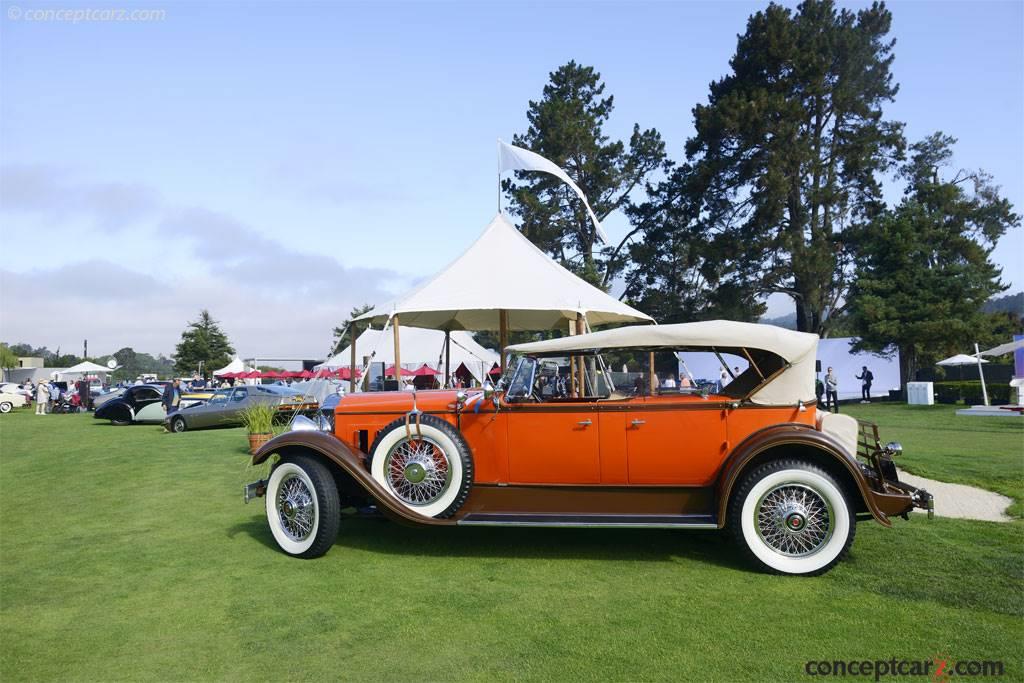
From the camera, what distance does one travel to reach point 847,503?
5199 millimetres

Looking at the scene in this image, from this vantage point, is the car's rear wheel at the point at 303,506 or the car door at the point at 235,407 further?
the car door at the point at 235,407

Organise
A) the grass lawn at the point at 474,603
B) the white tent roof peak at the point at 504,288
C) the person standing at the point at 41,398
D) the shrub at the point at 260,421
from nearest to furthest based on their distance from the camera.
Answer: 1. the grass lawn at the point at 474,603
2. the white tent roof peak at the point at 504,288
3. the shrub at the point at 260,421
4. the person standing at the point at 41,398

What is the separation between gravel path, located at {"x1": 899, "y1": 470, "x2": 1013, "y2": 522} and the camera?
7023 mm

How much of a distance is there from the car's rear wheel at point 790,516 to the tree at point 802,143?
91.9ft

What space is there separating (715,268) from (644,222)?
542 centimetres

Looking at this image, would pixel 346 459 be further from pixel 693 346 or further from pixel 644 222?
pixel 644 222

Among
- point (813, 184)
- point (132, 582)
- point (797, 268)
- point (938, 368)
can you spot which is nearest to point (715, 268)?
point (797, 268)

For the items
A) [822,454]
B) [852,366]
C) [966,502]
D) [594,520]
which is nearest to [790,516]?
[822,454]

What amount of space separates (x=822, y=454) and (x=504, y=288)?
813 cm

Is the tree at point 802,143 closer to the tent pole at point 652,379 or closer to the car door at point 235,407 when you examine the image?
the car door at point 235,407

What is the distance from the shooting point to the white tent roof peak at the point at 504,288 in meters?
12.6

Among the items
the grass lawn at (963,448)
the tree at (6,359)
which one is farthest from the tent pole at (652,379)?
the tree at (6,359)

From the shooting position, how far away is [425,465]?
5891 millimetres

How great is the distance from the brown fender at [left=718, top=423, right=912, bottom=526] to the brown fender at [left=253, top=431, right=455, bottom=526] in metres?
2.19
